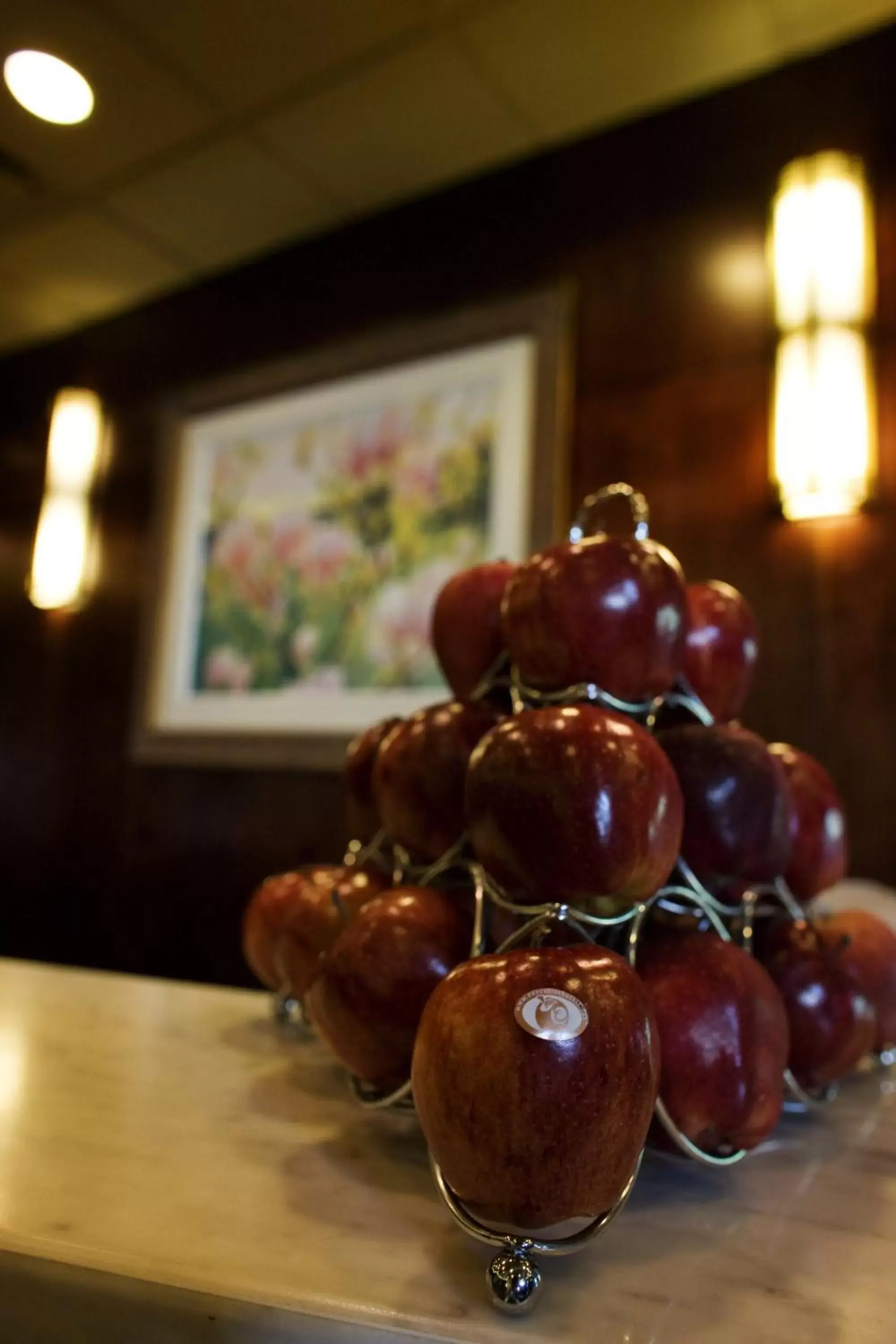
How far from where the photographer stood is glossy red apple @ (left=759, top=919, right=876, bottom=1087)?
44cm

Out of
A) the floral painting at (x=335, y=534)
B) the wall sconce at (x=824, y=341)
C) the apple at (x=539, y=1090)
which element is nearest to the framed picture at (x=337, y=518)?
the floral painting at (x=335, y=534)

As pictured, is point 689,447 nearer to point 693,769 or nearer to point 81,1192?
point 693,769

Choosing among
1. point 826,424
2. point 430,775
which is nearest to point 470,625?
point 430,775

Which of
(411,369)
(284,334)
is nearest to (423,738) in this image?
(411,369)

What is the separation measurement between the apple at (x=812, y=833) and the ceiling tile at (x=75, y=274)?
2045mm

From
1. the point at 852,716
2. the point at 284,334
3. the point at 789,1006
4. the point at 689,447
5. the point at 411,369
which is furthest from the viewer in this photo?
the point at 284,334

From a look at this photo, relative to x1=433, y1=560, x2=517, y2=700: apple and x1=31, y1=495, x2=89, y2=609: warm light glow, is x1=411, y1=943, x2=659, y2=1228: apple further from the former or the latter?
x1=31, y1=495, x2=89, y2=609: warm light glow

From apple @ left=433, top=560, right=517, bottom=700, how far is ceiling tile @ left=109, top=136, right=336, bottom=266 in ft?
5.31

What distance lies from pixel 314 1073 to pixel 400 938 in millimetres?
179

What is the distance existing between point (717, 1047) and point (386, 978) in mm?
133

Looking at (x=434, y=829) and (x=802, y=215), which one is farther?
(x=802, y=215)

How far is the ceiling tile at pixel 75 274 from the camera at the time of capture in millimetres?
2070

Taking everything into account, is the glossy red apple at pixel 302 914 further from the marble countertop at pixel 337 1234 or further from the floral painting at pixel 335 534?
the floral painting at pixel 335 534

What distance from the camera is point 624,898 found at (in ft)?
1.17
